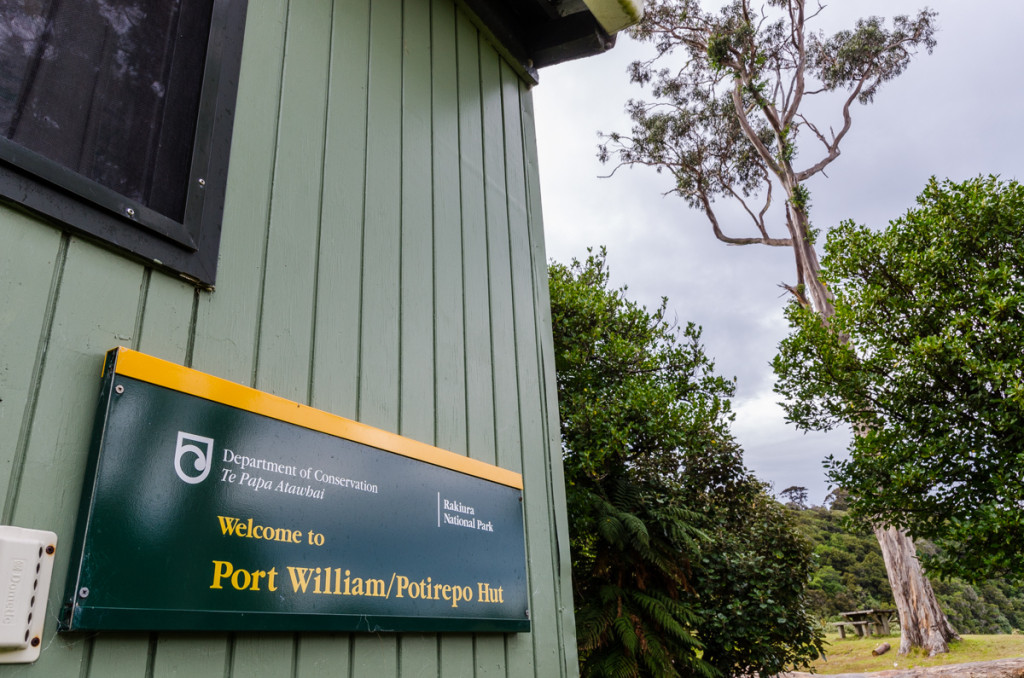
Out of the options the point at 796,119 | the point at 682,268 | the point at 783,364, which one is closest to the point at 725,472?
the point at 783,364

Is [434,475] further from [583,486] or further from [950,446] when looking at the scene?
[950,446]

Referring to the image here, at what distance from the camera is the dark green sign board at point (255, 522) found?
89 centimetres

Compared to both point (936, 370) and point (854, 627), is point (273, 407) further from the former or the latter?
point (854, 627)

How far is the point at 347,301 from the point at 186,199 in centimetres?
41

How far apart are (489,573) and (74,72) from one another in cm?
133

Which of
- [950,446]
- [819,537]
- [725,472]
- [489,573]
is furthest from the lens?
[819,537]

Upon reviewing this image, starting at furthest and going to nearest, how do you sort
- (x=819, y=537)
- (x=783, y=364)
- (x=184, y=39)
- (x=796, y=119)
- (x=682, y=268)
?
(x=682, y=268) → (x=819, y=537) → (x=796, y=119) → (x=783, y=364) → (x=184, y=39)

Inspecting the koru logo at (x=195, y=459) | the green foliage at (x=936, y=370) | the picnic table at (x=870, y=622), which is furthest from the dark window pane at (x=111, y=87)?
the picnic table at (x=870, y=622)

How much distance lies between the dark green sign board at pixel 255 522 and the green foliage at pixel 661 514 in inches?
135

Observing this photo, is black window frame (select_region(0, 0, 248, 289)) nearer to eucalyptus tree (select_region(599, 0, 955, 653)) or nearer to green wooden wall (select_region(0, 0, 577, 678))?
green wooden wall (select_region(0, 0, 577, 678))

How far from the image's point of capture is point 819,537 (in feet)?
50.6

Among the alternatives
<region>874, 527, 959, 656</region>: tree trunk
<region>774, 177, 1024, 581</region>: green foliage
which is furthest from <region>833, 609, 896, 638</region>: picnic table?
<region>774, 177, 1024, 581</region>: green foliage

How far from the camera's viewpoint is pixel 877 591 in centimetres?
1412

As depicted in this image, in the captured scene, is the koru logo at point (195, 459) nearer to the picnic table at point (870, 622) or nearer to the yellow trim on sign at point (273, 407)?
the yellow trim on sign at point (273, 407)
